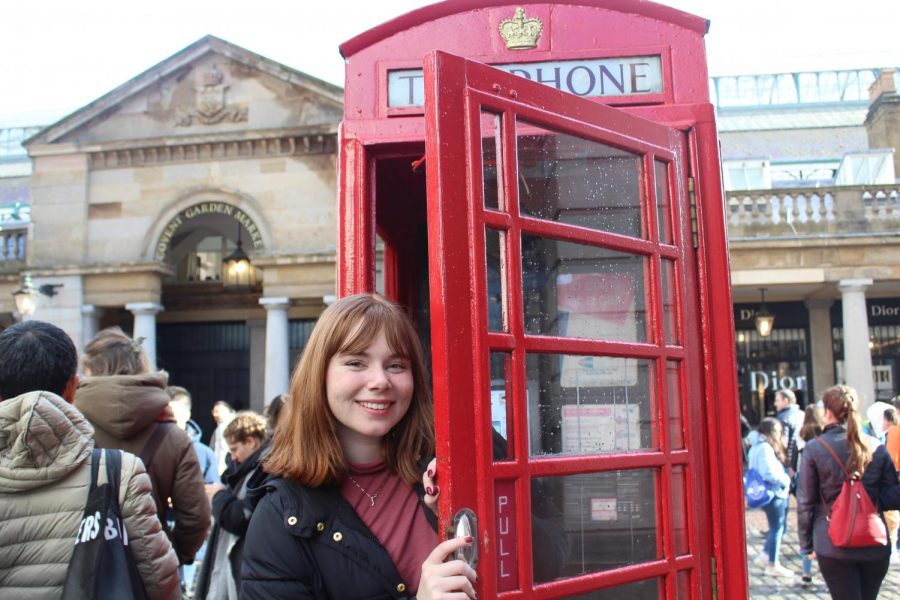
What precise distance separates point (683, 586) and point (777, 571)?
6897mm

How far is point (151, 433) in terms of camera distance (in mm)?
3740

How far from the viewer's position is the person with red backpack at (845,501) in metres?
5.20

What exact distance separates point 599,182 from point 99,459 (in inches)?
68.4

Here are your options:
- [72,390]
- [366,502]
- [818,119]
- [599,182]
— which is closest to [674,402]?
[599,182]

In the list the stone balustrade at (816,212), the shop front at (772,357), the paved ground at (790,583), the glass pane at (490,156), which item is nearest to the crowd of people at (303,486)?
the glass pane at (490,156)

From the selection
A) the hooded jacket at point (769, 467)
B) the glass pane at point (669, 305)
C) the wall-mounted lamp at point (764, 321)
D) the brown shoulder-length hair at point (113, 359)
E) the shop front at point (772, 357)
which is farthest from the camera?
the shop front at point (772, 357)

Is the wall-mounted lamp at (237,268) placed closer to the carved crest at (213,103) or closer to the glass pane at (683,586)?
the carved crest at (213,103)

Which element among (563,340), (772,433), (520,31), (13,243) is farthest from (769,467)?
(13,243)

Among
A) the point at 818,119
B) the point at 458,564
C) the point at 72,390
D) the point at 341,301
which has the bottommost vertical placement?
the point at 458,564

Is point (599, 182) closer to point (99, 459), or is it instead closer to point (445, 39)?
point (445, 39)

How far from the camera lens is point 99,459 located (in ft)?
8.14

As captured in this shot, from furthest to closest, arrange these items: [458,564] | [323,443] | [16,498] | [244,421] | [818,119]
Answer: [818,119]
[244,421]
[16,498]
[323,443]
[458,564]

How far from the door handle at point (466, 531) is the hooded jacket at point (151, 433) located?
210cm

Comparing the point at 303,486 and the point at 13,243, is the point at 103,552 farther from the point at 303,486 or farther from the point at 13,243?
the point at 13,243
